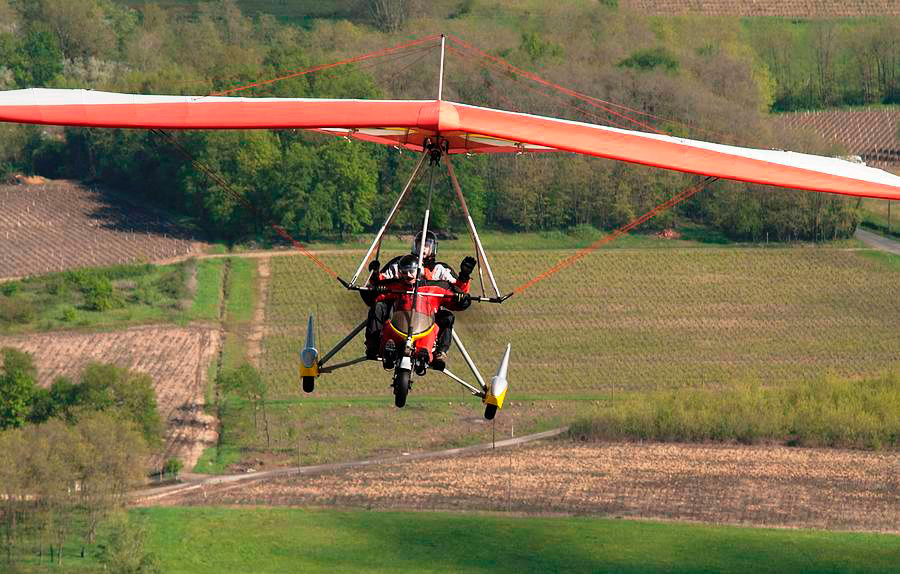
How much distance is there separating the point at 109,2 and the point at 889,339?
8950 cm

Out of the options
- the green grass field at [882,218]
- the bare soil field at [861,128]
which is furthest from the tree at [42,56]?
the green grass field at [882,218]

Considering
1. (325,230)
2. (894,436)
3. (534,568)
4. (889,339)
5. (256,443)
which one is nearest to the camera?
(534,568)

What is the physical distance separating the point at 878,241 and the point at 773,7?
55.9m

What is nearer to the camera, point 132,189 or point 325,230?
point 325,230

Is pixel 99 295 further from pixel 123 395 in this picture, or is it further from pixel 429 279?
pixel 429 279

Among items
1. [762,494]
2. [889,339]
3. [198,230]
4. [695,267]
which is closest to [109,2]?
[198,230]

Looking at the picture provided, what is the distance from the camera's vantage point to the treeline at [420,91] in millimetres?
122000

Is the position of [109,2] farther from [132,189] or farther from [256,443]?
[256,443]

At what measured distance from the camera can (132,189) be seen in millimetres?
135375

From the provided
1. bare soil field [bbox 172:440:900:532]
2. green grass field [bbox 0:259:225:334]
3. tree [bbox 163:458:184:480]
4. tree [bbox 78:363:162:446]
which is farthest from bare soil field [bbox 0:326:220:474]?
bare soil field [bbox 172:440:900:532]

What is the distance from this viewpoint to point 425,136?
4209cm

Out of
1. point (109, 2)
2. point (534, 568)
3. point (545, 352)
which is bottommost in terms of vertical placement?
point (534, 568)

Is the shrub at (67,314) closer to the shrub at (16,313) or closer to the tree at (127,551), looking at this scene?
the shrub at (16,313)

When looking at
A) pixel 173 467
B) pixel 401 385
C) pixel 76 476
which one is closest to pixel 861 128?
pixel 173 467
